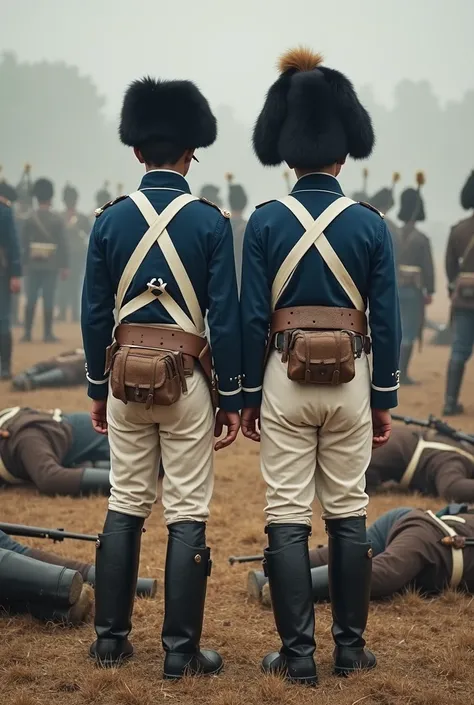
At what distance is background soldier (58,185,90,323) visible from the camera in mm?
17625

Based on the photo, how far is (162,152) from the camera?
3178 mm

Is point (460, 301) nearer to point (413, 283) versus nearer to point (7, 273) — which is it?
point (413, 283)

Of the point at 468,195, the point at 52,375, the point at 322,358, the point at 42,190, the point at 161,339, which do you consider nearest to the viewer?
the point at 322,358

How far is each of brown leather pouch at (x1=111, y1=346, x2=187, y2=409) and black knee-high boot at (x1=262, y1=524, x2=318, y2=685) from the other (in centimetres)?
54

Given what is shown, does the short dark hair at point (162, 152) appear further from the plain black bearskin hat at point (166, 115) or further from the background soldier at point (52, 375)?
the background soldier at point (52, 375)

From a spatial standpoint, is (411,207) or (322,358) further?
(411,207)

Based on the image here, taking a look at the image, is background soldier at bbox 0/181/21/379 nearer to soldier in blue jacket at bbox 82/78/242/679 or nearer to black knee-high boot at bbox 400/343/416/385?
black knee-high boot at bbox 400/343/416/385

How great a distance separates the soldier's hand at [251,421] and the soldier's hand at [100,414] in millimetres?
490

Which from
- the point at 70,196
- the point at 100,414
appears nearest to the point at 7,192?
the point at 70,196

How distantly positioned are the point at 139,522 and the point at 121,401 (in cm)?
39

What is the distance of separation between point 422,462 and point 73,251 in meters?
13.2

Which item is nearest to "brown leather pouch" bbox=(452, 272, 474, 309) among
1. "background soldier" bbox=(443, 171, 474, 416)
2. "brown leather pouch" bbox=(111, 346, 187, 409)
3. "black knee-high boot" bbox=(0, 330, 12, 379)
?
"background soldier" bbox=(443, 171, 474, 416)

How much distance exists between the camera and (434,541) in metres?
3.83

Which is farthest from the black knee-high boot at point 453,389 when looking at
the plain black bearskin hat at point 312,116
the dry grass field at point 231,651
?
the plain black bearskin hat at point 312,116
